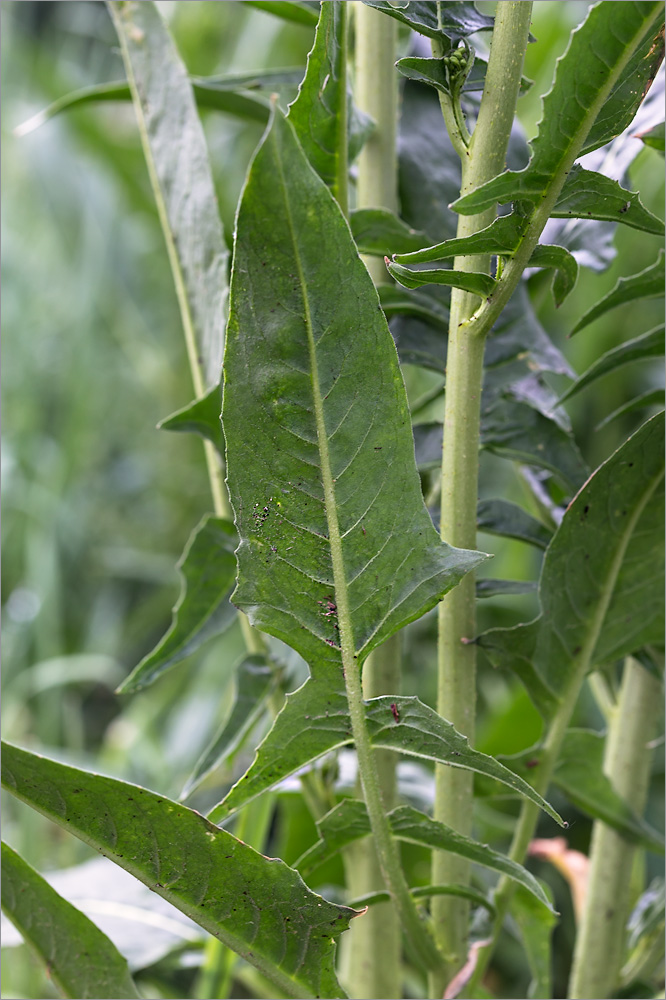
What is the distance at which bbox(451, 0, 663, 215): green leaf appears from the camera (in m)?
0.15

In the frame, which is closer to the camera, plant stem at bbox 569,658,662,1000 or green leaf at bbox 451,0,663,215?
green leaf at bbox 451,0,663,215

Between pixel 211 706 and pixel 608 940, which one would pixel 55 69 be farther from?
pixel 608 940

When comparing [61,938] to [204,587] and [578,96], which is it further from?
[578,96]

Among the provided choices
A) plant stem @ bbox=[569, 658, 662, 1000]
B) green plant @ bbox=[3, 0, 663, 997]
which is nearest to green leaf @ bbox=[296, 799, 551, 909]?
green plant @ bbox=[3, 0, 663, 997]

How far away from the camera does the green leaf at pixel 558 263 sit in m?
0.19

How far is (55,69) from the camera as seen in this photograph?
1.08 m

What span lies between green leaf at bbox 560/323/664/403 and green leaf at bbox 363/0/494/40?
10 cm

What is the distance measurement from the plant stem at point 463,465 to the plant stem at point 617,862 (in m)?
0.07

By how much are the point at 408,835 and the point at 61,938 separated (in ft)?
0.29

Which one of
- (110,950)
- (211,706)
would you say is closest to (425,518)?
(110,950)

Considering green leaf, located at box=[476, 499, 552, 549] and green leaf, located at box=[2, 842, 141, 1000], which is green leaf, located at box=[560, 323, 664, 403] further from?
green leaf, located at box=[2, 842, 141, 1000]

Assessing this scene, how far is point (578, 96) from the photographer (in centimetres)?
16

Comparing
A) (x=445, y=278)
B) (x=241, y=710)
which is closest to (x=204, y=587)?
(x=241, y=710)

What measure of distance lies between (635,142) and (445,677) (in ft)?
0.56
